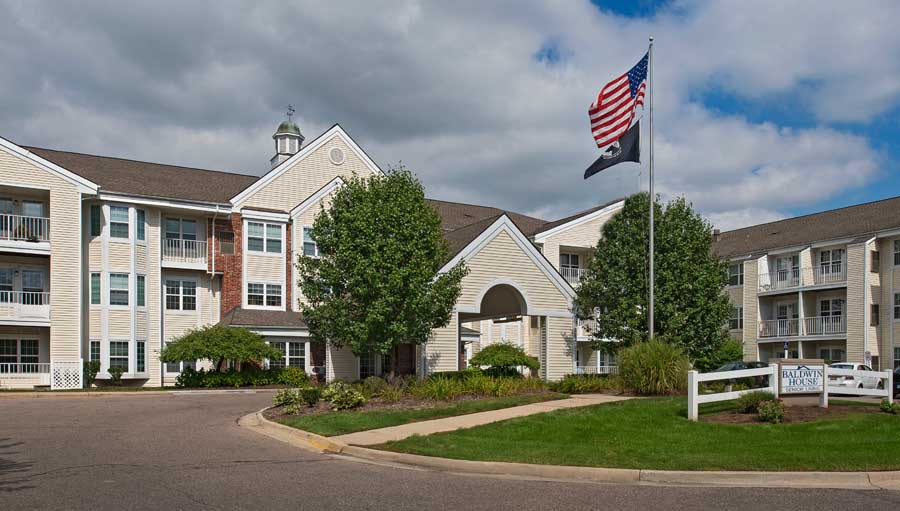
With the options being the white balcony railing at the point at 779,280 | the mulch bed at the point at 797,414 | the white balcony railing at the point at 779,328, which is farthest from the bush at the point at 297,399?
the white balcony railing at the point at 779,280

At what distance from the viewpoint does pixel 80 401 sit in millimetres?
25750

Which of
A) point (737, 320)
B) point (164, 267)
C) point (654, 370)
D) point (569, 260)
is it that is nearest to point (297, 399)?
point (654, 370)

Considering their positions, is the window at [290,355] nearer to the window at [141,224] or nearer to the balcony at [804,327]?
the window at [141,224]

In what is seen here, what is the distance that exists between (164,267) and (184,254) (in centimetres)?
114

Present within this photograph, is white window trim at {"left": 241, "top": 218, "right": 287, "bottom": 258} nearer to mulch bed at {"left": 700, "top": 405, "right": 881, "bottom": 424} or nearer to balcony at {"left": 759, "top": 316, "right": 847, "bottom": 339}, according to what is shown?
mulch bed at {"left": 700, "top": 405, "right": 881, "bottom": 424}

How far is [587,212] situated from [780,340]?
13905 mm

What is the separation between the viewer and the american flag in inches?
1004

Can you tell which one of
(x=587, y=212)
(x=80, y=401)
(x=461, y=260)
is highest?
(x=587, y=212)

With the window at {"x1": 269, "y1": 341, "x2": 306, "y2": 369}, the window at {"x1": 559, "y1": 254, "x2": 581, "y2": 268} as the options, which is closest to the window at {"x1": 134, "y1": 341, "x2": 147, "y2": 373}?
the window at {"x1": 269, "y1": 341, "x2": 306, "y2": 369}

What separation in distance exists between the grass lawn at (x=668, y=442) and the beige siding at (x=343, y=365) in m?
19.6

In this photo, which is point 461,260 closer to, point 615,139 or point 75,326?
point 615,139

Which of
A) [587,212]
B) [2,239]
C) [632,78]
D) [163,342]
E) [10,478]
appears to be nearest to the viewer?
[10,478]

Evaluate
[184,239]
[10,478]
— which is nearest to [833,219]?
[184,239]

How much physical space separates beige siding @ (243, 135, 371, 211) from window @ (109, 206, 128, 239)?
18.1 feet
